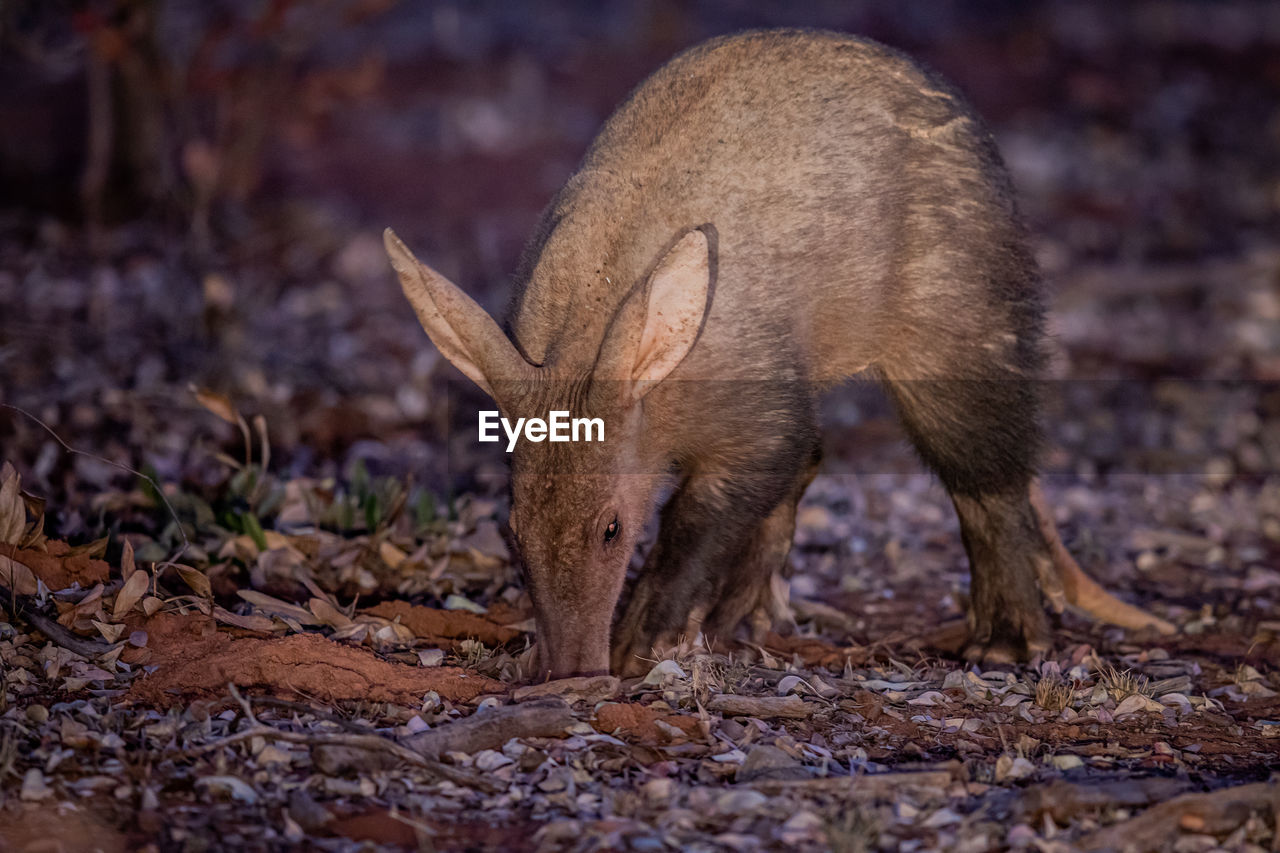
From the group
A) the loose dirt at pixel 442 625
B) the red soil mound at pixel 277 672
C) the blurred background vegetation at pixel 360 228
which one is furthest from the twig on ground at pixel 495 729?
the blurred background vegetation at pixel 360 228

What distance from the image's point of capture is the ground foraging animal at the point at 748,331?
471cm

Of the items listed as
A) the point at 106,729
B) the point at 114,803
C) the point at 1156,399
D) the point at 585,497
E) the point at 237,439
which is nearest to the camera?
the point at 114,803

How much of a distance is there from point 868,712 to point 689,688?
2.02 ft

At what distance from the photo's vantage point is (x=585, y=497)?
469 centimetres

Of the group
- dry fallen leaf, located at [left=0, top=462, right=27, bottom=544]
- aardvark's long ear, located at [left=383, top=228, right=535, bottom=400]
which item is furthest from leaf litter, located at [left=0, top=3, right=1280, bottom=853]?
aardvark's long ear, located at [left=383, top=228, right=535, bottom=400]

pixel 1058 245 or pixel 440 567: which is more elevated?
A: pixel 1058 245

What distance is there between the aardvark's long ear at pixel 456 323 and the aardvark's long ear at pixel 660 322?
0.32 m

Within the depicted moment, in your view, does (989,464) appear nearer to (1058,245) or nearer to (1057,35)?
(1058,245)

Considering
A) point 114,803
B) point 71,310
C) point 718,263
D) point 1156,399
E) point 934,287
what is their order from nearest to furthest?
point 114,803
point 718,263
point 934,287
point 71,310
point 1156,399

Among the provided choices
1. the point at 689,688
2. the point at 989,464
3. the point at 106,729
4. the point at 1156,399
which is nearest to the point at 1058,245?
the point at 1156,399

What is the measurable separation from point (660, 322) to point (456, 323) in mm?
682

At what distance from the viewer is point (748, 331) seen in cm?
508

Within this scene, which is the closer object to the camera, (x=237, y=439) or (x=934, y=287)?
(x=934, y=287)

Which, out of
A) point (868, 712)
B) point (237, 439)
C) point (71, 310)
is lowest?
point (868, 712)
